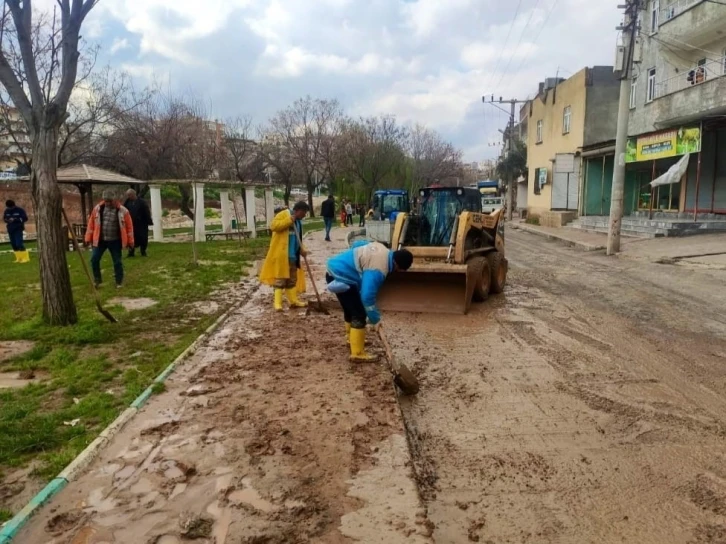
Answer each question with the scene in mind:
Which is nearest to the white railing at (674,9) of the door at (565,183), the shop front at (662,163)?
the shop front at (662,163)

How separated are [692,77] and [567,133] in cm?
1000

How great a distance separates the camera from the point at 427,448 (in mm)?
3949

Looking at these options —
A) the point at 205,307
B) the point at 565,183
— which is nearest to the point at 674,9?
the point at 565,183

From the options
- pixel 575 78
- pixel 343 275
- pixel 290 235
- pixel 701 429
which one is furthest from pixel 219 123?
pixel 701 429

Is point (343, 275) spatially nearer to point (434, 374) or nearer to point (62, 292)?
point (434, 374)

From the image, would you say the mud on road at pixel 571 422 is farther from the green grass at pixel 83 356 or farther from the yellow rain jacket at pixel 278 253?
the green grass at pixel 83 356

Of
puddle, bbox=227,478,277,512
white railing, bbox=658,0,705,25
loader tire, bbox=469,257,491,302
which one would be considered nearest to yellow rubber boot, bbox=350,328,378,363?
puddle, bbox=227,478,277,512

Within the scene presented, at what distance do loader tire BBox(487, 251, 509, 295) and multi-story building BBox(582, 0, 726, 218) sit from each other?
1055cm

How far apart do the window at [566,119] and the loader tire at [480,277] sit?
78.6 ft

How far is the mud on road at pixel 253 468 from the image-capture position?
9.40 feet

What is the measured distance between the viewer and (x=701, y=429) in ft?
13.8

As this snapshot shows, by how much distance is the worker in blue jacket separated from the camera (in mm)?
5211

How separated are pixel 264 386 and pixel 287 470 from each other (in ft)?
5.07

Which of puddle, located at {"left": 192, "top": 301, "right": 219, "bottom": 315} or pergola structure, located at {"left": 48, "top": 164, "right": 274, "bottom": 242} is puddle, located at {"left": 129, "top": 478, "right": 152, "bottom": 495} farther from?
pergola structure, located at {"left": 48, "top": 164, "right": 274, "bottom": 242}
